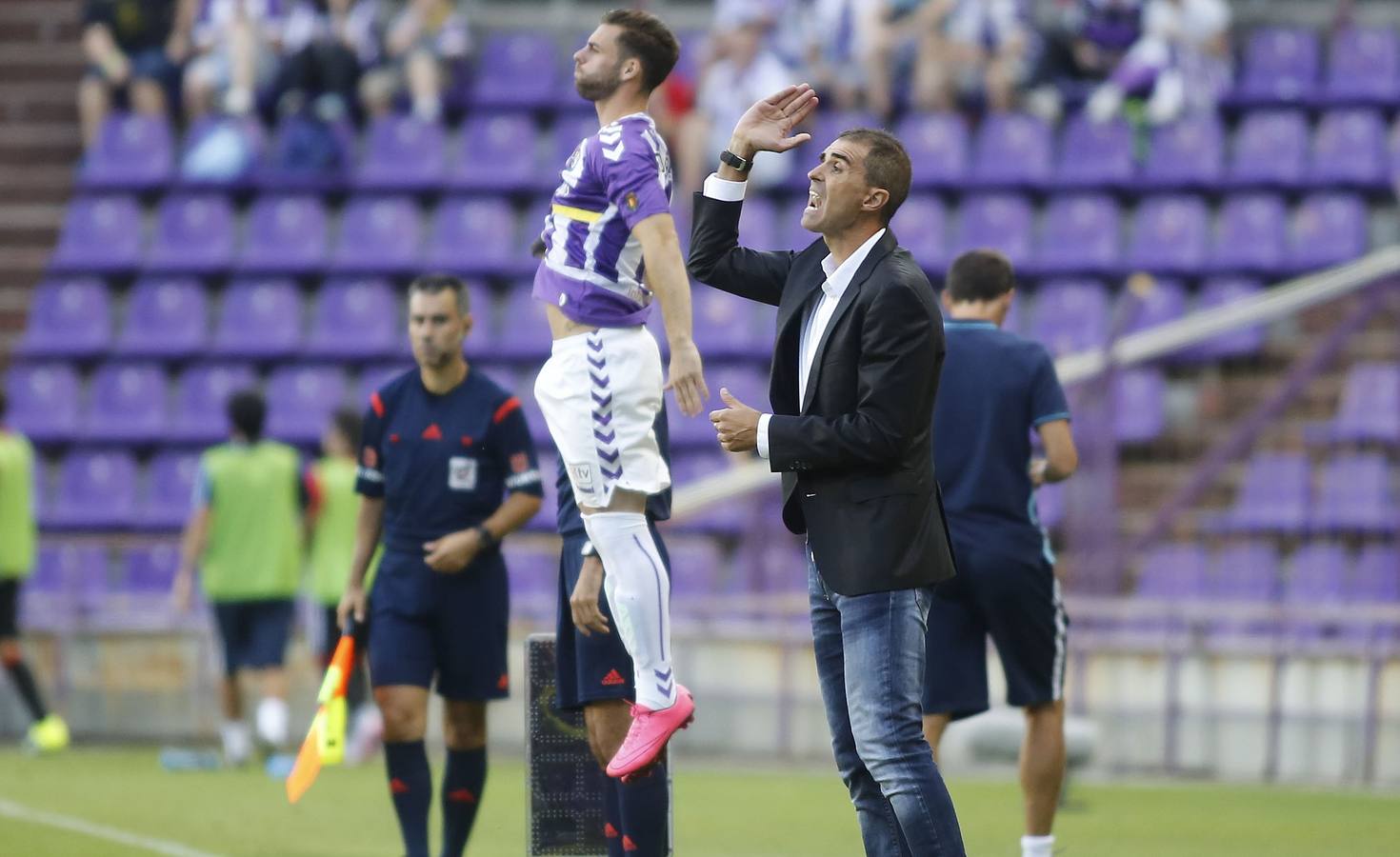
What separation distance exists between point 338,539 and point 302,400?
315cm

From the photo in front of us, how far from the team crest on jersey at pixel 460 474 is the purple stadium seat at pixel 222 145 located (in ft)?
32.4

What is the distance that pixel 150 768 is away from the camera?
11930 millimetres

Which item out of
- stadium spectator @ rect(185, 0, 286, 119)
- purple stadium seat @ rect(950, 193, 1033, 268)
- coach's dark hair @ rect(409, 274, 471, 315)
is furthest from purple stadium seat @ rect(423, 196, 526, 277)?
coach's dark hair @ rect(409, 274, 471, 315)

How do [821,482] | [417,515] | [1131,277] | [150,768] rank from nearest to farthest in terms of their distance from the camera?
[821,482] → [417,515] → [150,768] → [1131,277]

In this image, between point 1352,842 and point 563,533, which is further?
point 1352,842

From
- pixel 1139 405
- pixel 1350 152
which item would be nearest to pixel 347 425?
pixel 1139 405

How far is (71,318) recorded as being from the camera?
639 inches

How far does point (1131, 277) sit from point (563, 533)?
870 cm

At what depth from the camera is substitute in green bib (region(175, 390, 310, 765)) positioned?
40.1 feet

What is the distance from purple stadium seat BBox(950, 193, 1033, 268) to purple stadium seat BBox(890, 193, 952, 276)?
0.36 ft

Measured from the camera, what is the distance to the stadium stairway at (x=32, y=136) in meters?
17.2

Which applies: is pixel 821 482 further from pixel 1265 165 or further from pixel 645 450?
pixel 1265 165

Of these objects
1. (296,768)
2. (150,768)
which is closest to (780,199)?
(150,768)

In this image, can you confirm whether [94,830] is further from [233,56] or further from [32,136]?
[32,136]
